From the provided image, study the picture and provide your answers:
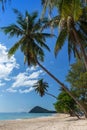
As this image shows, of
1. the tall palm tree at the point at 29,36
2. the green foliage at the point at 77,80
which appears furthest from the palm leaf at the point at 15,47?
the green foliage at the point at 77,80


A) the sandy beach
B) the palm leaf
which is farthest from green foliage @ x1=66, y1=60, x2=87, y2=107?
the palm leaf

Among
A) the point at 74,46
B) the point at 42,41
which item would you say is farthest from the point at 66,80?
the point at 74,46

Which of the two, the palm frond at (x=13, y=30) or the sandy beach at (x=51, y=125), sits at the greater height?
the palm frond at (x=13, y=30)

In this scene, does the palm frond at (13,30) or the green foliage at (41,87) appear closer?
the palm frond at (13,30)

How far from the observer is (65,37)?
26422 mm

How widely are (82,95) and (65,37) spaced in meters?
24.1

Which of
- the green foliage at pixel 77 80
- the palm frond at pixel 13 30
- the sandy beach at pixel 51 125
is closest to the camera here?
the sandy beach at pixel 51 125

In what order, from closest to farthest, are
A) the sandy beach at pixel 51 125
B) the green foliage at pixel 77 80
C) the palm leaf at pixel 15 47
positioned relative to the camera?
1. the sandy beach at pixel 51 125
2. the palm leaf at pixel 15 47
3. the green foliage at pixel 77 80

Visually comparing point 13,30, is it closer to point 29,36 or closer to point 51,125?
point 29,36

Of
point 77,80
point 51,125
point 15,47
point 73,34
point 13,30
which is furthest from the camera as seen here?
point 77,80

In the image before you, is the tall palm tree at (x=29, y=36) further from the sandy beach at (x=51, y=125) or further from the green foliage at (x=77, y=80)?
the green foliage at (x=77, y=80)

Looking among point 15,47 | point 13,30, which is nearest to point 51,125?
point 15,47

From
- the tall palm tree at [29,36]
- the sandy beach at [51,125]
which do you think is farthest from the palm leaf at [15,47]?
the sandy beach at [51,125]

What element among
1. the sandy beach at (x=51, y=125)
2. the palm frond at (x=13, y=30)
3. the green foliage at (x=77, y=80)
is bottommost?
the sandy beach at (x=51, y=125)
